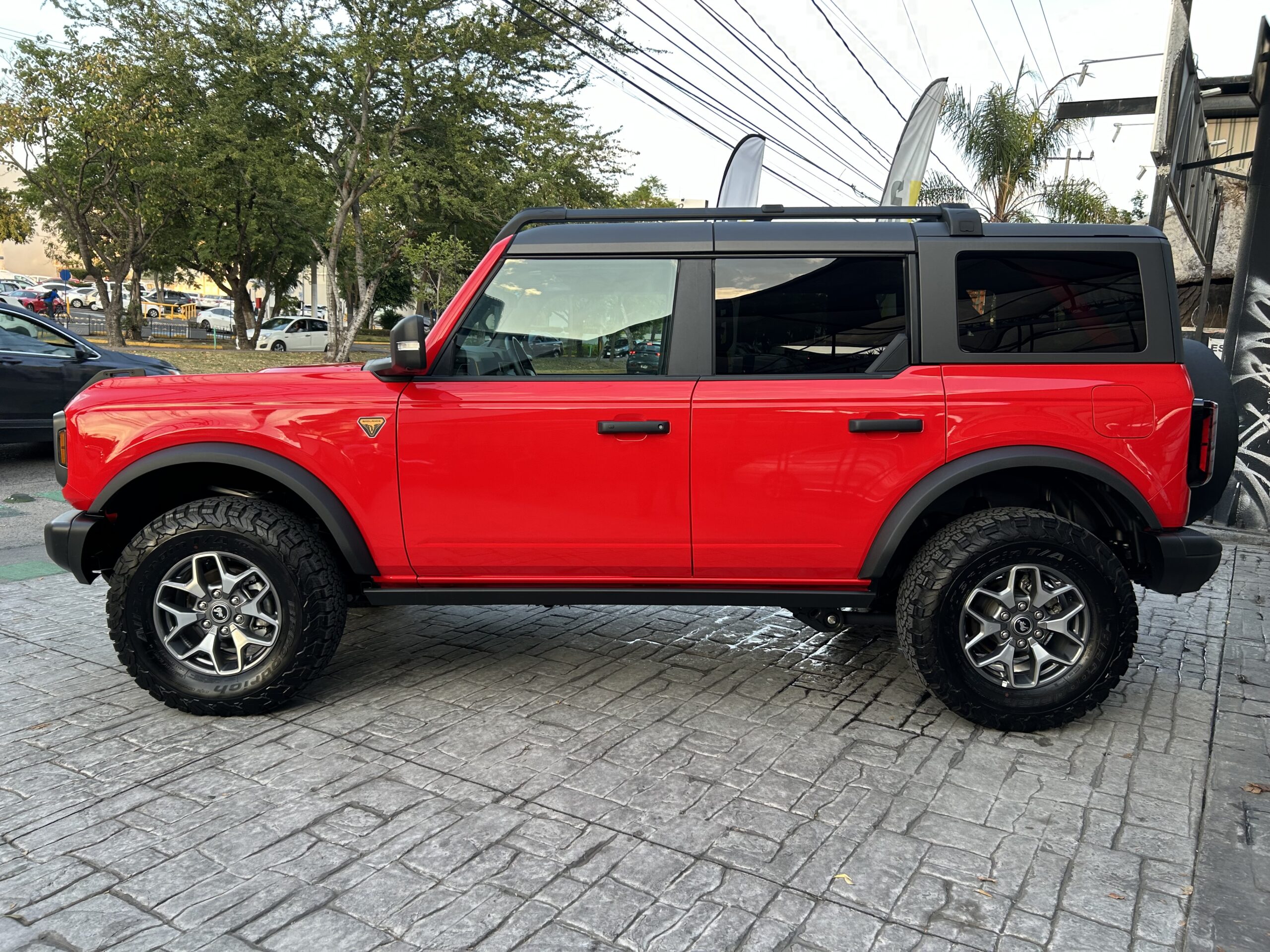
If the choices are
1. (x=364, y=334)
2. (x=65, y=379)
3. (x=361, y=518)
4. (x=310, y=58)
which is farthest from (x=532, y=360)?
(x=364, y=334)

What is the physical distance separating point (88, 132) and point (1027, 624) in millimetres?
25027

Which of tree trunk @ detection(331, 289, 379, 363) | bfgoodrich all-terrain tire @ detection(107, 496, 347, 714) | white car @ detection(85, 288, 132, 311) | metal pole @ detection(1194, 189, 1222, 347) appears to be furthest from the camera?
white car @ detection(85, 288, 132, 311)

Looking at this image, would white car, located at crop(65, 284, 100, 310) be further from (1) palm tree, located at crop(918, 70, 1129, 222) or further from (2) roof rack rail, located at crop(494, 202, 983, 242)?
(2) roof rack rail, located at crop(494, 202, 983, 242)

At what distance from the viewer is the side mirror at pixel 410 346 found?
370cm

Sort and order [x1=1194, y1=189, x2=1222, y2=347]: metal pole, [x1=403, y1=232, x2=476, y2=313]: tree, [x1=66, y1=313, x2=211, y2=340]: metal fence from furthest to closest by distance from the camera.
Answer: [x1=66, y1=313, x2=211, y2=340]: metal fence, [x1=403, y1=232, x2=476, y2=313]: tree, [x1=1194, y1=189, x2=1222, y2=347]: metal pole

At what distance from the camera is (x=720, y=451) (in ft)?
12.4

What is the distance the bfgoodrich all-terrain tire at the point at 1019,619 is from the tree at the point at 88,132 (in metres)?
24.2

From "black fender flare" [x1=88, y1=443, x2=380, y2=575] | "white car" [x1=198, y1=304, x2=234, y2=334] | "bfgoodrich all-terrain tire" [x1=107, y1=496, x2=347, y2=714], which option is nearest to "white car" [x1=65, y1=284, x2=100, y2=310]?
"white car" [x1=198, y1=304, x2=234, y2=334]

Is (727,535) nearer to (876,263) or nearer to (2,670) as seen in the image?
(876,263)

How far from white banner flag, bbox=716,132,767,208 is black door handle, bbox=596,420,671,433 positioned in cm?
839

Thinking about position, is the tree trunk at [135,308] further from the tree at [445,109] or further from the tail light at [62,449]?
the tail light at [62,449]

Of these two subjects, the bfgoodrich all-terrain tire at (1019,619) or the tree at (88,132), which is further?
the tree at (88,132)

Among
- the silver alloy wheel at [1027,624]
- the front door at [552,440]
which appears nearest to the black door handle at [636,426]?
the front door at [552,440]

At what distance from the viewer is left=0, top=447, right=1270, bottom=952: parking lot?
8.48 ft
